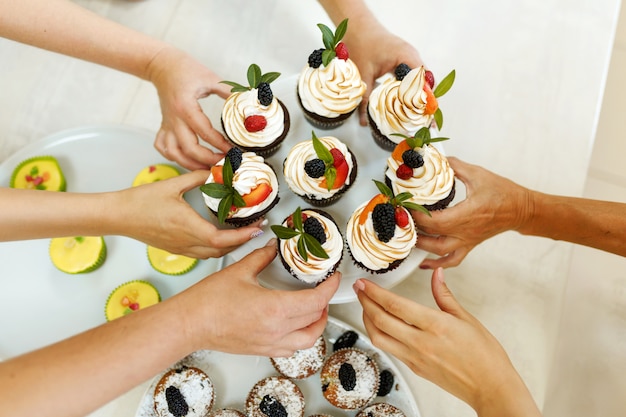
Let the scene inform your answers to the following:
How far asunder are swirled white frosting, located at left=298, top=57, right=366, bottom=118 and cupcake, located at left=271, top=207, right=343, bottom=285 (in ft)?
1.15

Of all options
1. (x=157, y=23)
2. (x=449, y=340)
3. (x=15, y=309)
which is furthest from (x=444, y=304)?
(x=157, y=23)

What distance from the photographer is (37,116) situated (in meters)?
2.15

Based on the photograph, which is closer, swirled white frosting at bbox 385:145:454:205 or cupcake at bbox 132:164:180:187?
swirled white frosting at bbox 385:145:454:205

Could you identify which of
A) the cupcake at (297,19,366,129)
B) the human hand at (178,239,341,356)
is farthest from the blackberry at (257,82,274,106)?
the human hand at (178,239,341,356)

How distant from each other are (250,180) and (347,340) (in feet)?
2.28

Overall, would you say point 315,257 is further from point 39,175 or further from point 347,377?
point 39,175

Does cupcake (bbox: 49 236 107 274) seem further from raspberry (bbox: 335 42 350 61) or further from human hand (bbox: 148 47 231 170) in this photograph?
raspberry (bbox: 335 42 350 61)

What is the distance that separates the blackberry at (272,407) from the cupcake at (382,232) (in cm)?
56

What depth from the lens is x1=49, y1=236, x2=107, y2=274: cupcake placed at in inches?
70.7

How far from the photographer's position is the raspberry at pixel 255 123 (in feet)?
4.98

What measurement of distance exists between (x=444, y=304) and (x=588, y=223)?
2.04 feet

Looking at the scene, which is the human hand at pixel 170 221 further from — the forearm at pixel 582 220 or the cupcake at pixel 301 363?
the forearm at pixel 582 220

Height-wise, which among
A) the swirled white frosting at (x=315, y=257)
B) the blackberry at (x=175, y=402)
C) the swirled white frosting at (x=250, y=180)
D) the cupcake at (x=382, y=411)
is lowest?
the blackberry at (x=175, y=402)

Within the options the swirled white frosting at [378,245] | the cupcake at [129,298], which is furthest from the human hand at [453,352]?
the cupcake at [129,298]
